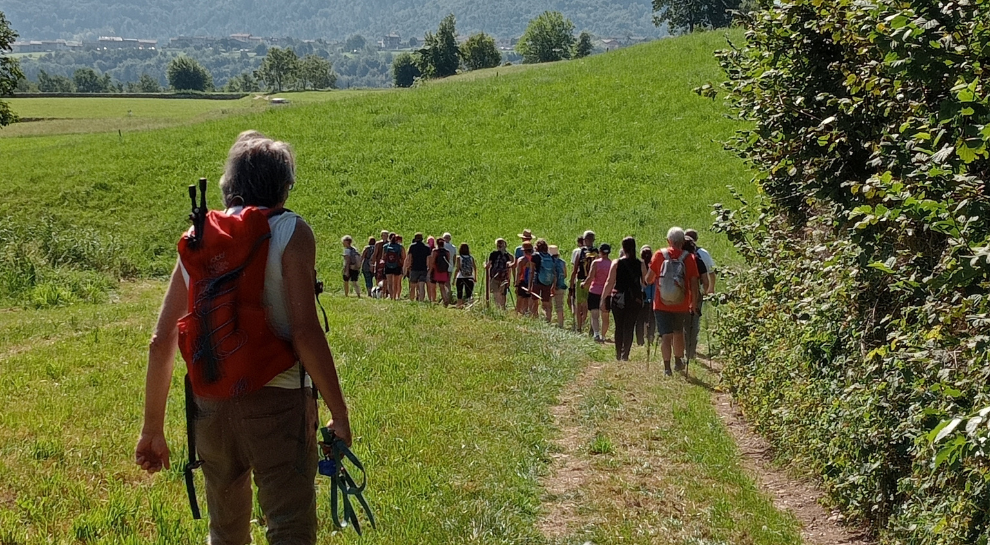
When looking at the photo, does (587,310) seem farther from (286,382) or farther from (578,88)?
(578,88)

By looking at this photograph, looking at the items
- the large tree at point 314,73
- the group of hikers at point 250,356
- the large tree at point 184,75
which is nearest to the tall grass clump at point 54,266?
the group of hikers at point 250,356

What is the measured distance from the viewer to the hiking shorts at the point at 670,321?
11.8m

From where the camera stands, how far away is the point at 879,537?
597 cm

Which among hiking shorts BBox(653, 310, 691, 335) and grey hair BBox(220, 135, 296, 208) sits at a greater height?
grey hair BBox(220, 135, 296, 208)

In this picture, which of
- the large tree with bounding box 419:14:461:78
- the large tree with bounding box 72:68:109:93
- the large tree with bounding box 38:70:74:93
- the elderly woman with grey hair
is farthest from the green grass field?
the large tree with bounding box 72:68:109:93

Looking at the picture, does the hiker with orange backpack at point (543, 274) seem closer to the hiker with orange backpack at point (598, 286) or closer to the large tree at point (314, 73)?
the hiker with orange backpack at point (598, 286)

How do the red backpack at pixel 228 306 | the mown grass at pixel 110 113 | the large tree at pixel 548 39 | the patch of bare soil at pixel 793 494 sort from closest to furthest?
the red backpack at pixel 228 306 < the patch of bare soil at pixel 793 494 < the mown grass at pixel 110 113 < the large tree at pixel 548 39

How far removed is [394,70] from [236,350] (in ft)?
495

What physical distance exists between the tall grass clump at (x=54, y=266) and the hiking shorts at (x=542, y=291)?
875cm

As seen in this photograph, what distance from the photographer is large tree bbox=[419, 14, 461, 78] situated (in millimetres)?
116125

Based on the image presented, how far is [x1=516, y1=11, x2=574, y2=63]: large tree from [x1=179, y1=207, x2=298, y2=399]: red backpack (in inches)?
5258

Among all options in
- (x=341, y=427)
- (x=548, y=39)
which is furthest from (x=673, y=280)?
(x=548, y=39)

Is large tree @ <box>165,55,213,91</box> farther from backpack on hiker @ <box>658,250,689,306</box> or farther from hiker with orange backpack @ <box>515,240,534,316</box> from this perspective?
backpack on hiker @ <box>658,250,689,306</box>

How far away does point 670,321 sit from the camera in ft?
38.9
